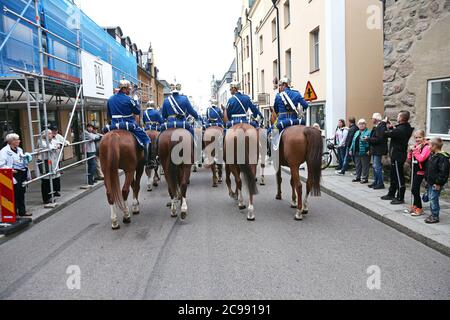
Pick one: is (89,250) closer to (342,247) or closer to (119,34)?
(342,247)

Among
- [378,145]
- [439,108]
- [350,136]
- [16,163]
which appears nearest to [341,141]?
[350,136]

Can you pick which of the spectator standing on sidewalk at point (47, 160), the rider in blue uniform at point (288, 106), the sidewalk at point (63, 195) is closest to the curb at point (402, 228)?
the rider in blue uniform at point (288, 106)

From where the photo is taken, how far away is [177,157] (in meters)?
6.65

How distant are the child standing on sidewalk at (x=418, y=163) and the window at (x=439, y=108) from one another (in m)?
2.24

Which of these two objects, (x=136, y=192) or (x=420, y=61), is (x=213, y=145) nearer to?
(x=136, y=192)

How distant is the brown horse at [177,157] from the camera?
6652mm

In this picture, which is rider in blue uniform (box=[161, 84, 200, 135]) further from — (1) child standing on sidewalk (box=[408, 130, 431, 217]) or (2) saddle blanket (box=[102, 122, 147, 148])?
(1) child standing on sidewalk (box=[408, 130, 431, 217])

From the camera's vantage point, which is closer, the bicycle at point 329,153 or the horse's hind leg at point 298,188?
the horse's hind leg at point 298,188

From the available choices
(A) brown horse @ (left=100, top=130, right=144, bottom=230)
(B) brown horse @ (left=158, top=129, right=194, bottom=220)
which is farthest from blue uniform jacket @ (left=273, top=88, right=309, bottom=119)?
(A) brown horse @ (left=100, top=130, right=144, bottom=230)

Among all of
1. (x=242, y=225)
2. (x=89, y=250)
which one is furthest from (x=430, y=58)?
(x=89, y=250)

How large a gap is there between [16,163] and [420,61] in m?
8.38

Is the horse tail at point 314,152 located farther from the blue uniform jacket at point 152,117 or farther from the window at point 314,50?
the window at point 314,50

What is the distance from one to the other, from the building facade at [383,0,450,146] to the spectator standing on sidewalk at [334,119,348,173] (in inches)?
71.5
